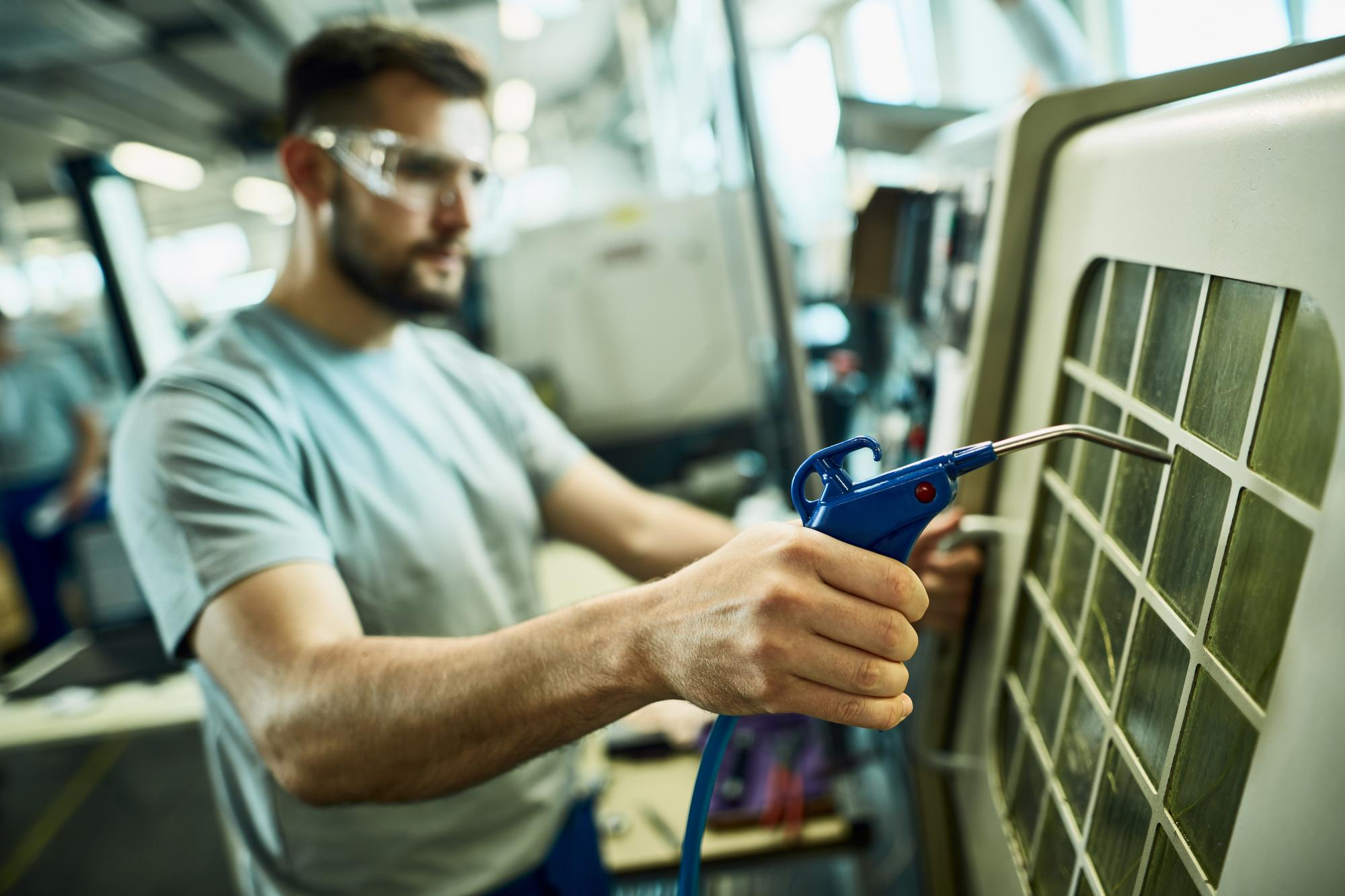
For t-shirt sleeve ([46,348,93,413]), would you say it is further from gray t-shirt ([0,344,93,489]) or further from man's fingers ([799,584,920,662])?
man's fingers ([799,584,920,662])

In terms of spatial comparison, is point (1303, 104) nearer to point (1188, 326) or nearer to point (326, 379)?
point (1188, 326)

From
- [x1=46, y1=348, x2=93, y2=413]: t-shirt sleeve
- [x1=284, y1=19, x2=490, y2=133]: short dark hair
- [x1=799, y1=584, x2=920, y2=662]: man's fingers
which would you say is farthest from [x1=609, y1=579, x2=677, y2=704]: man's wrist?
[x1=46, y1=348, x2=93, y2=413]: t-shirt sleeve

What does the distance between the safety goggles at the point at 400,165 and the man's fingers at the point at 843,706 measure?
91 cm

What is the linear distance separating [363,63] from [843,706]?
1.05 metres

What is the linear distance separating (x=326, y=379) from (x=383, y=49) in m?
0.46

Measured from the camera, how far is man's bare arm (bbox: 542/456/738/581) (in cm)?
115

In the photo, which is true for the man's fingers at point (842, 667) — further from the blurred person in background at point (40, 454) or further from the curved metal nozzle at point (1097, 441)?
the blurred person in background at point (40, 454)

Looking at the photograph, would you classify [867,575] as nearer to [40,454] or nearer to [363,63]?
[363,63]

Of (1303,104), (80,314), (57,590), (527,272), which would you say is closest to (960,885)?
(1303,104)

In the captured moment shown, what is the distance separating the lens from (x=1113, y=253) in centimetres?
50

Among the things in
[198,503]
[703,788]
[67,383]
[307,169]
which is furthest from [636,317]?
[67,383]

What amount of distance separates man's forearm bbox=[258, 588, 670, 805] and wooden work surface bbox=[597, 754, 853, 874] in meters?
0.57

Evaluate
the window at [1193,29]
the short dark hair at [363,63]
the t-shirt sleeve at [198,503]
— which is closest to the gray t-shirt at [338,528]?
the t-shirt sleeve at [198,503]

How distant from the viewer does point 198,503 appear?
0.79 metres
